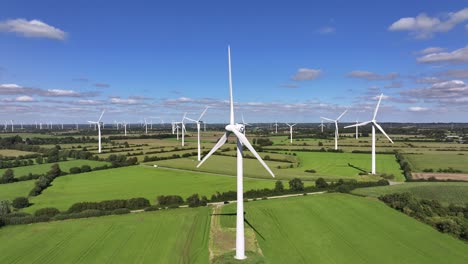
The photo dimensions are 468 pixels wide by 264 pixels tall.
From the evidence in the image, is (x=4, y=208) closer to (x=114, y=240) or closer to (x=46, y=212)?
(x=46, y=212)

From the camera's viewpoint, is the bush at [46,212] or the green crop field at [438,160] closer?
Answer: the bush at [46,212]

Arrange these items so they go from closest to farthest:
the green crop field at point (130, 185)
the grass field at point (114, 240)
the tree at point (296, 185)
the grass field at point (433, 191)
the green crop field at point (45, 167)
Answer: the grass field at point (114, 240)
the grass field at point (433, 191)
the green crop field at point (130, 185)
the tree at point (296, 185)
the green crop field at point (45, 167)

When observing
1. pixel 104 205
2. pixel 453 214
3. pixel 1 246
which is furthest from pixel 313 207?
pixel 1 246

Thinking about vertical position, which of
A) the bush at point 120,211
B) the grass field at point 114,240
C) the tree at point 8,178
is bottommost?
the grass field at point 114,240

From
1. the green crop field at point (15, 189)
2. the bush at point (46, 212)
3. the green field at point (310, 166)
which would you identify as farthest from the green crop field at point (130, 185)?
the green field at point (310, 166)

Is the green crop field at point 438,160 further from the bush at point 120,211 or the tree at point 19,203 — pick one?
the tree at point 19,203

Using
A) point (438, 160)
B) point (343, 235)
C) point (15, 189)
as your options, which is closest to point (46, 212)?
point (15, 189)

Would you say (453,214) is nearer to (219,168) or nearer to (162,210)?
(162,210)
